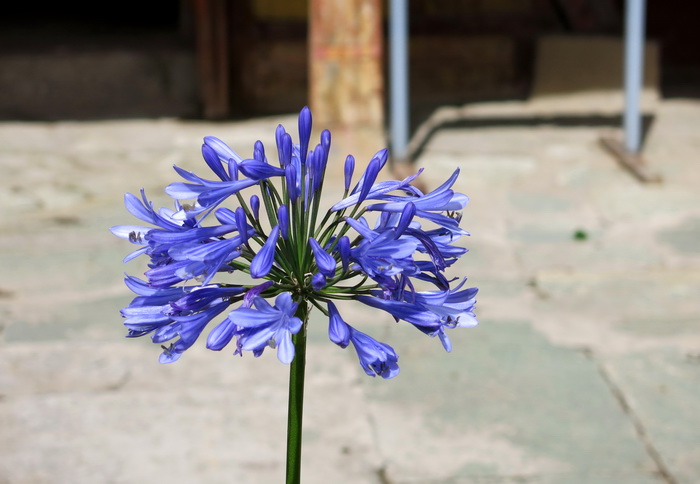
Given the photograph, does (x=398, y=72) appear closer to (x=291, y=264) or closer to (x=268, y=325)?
(x=291, y=264)

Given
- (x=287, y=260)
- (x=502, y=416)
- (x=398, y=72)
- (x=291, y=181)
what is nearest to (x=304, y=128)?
(x=291, y=181)

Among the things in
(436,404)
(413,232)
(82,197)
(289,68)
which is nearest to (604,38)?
(289,68)

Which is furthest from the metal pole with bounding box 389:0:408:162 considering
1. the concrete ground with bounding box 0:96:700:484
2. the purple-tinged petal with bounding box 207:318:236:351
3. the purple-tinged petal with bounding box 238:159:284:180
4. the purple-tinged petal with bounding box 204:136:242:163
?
the purple-tinged petal with bounding box 207:318:236:351

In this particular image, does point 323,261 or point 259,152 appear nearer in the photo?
point 323,261

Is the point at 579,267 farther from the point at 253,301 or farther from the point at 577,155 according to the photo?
the point at 253,301

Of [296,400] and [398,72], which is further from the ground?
[296,400]

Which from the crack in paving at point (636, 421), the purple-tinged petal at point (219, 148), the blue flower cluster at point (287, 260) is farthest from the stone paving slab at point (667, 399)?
the purple-tinged petal at point (219, 148)
